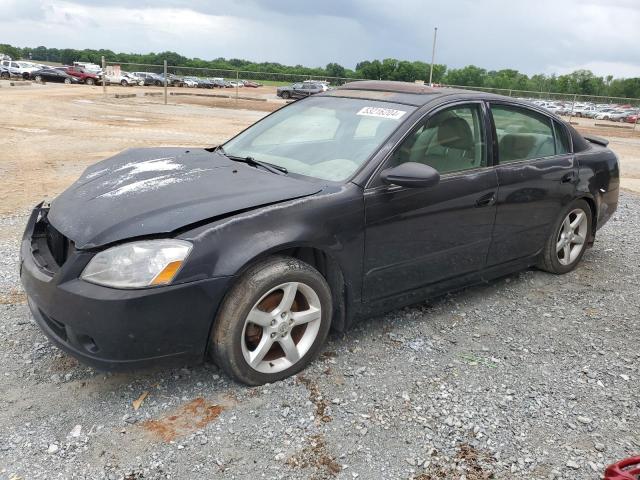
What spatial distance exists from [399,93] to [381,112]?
33 centimetres

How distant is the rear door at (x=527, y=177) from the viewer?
163 inches

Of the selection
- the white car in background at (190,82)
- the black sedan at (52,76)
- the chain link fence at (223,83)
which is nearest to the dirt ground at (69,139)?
the chain link fence at (223,83)

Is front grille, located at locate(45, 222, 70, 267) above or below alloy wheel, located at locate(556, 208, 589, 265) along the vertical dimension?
above

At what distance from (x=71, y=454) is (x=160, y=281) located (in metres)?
0.85

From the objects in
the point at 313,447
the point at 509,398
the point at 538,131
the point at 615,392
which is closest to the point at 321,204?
the point at 313,447

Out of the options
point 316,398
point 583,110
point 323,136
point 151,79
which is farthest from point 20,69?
point 316,398

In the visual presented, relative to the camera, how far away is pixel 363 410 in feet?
9.64

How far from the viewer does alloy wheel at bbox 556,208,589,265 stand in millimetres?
4887

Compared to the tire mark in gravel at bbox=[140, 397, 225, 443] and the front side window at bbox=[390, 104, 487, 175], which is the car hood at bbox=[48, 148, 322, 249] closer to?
the front side window at bbox=[390, 104, 487, 175]

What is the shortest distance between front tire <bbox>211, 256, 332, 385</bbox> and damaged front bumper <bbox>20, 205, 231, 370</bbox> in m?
0.10

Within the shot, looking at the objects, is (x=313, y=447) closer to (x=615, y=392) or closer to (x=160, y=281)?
(x=160, y=281)

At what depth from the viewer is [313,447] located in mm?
2645

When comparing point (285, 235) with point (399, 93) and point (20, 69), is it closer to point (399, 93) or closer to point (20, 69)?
point (399, 93)

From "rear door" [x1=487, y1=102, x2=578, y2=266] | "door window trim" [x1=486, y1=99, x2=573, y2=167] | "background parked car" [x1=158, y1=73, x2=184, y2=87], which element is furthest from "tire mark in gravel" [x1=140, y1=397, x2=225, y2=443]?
"background parked car" [x1=158, y1=73, x2=184, y2=87]
